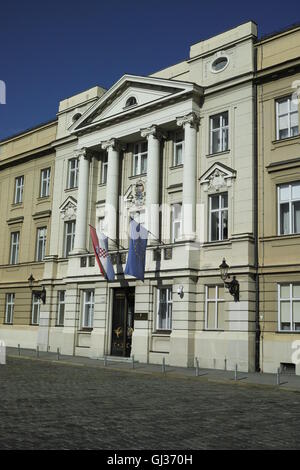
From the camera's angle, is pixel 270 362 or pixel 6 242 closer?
pixel 270 362

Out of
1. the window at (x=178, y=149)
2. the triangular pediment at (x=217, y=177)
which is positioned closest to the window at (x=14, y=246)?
the window at (x=178, y=149)

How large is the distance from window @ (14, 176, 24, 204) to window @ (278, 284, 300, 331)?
21.7m

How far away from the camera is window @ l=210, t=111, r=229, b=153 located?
26.8 metres

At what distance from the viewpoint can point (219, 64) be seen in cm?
2745

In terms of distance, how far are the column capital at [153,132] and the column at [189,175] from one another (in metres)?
1.62

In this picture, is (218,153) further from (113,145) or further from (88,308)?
(88,308)

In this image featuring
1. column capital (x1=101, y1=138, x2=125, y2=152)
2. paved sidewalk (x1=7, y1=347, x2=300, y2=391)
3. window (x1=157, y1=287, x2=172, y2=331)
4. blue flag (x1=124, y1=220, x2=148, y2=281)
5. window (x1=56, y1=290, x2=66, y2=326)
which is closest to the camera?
paved sidewalk (x1=7, y1=347, x2=300, y2=391)

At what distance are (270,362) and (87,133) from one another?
56.0 ft

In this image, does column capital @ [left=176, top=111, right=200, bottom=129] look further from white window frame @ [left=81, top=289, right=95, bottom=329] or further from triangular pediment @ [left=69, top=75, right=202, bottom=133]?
white window frame @ [left=81, top=289, right=95, bottom=329]

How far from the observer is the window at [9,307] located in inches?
1470

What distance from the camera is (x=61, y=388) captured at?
16.5 meters

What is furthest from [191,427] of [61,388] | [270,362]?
[270,362]

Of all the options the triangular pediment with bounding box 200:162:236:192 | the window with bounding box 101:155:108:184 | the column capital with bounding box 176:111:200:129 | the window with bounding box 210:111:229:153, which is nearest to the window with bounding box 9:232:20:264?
the window with bounding box 101:155:108:184
